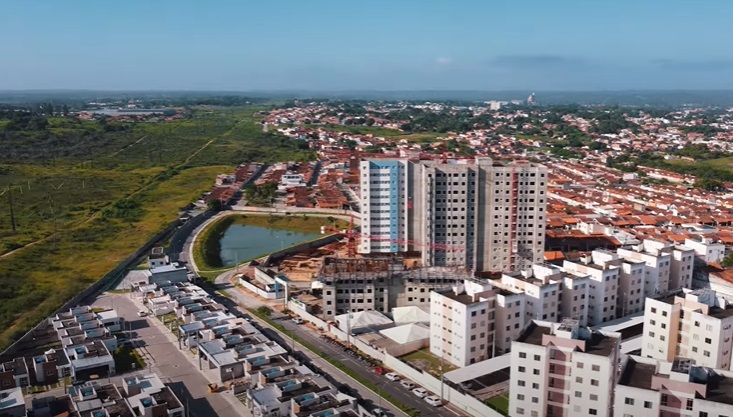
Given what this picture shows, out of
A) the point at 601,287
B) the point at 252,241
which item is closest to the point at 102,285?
the point at 252,241

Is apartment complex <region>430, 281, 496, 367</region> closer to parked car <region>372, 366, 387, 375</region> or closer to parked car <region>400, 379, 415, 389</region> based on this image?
parked car <region>400, 379, 415, 389</region>

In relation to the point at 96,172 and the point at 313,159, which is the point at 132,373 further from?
the point at 313,159

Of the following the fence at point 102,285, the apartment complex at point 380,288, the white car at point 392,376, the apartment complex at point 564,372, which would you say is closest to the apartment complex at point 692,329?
the apartment complex at point 564,372

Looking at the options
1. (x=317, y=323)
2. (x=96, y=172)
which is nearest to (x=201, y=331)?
(x=317, y=323)

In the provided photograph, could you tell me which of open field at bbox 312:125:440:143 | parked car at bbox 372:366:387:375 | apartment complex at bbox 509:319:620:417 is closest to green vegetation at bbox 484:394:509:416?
apartment complex at bbox 509:319:620:417

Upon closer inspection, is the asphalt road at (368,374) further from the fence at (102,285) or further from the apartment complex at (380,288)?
the fence at (102,285)

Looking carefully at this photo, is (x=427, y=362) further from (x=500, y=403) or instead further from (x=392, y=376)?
(x=500, y=403)
